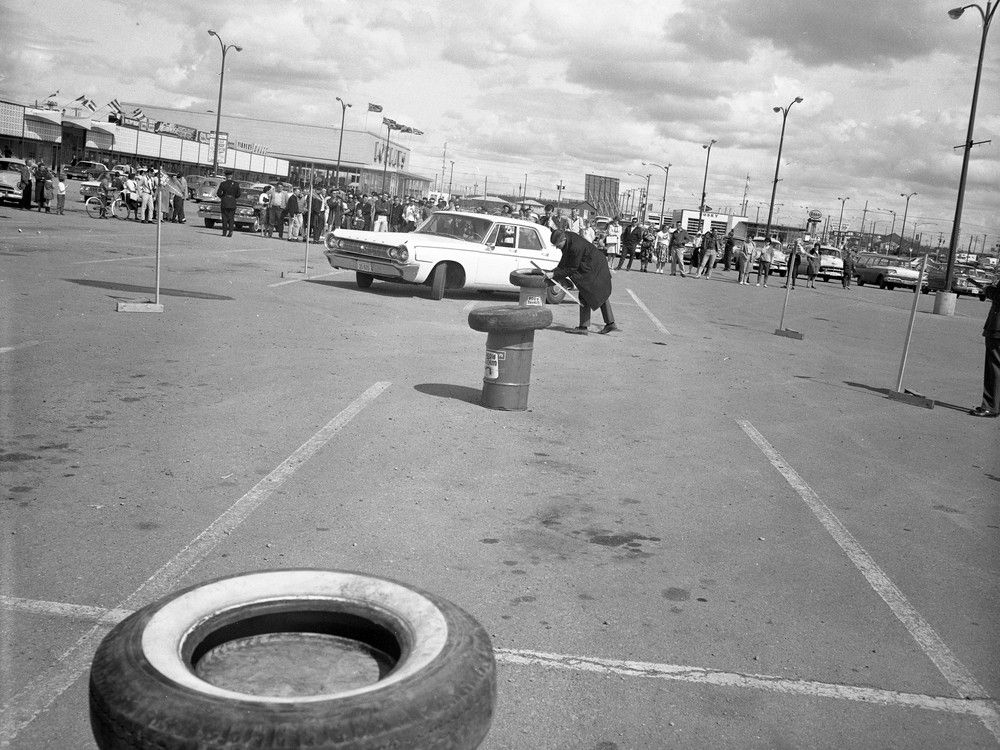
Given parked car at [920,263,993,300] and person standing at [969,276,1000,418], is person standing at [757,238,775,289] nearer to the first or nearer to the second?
parked car at [920,263,993,300]

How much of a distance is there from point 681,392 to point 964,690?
20.1 ft

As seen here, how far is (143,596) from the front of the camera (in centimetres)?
398

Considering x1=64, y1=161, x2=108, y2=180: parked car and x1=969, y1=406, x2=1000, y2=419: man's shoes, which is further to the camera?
x1=64, y1=161, x2=108, y2=180: parked car

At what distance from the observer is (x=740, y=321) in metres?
18.3

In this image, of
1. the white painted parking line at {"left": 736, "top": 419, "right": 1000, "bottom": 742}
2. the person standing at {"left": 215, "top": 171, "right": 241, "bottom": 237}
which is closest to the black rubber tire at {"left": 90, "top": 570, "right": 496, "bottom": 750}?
the white painted parking line at {"left": 736, "top": 419, "right": 1000, "bottom": 742}

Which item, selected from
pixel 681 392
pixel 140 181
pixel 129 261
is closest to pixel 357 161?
pixel 140 181

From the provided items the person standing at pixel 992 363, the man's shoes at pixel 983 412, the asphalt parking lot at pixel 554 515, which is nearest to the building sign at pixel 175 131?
the asphalt parking lot at pixel 554 515

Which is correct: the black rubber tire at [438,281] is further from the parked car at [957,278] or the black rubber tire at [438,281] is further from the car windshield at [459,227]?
the parked car at [957,278]

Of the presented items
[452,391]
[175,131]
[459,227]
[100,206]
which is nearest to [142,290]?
[459,227]

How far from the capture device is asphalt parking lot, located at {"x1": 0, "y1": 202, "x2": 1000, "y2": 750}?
3494 millimetres

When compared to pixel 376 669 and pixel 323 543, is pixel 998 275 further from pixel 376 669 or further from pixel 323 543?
pixel 376 669

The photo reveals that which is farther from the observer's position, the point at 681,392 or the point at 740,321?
the point at 740,321

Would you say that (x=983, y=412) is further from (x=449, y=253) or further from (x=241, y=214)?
(x=241, y=214)

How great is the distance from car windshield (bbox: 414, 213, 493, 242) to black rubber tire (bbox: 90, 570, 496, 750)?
1483 centimetres
